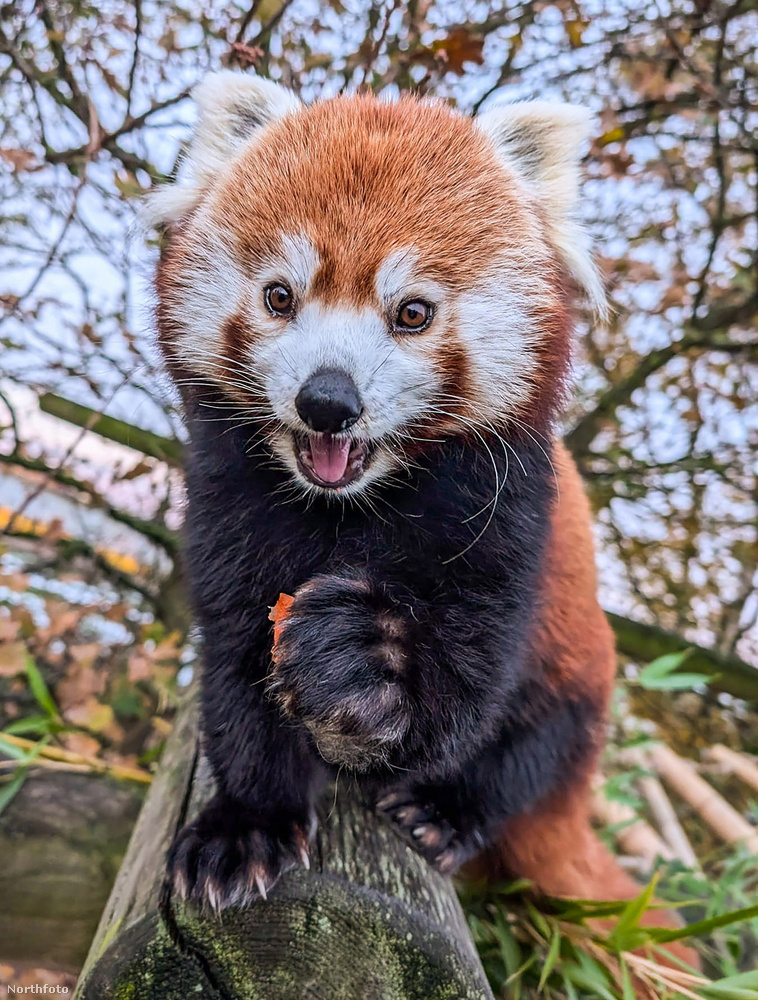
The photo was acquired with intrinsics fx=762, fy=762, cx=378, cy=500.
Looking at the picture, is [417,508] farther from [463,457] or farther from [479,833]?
[479,833]

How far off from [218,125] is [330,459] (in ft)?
2.39

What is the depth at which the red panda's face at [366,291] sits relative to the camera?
114 centimetres

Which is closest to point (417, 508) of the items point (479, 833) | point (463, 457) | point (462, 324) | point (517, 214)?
point (463, 457)

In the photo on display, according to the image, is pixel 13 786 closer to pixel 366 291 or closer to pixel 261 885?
pixel 261 885

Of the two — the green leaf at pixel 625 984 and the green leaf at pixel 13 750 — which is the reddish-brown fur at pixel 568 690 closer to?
the green leaf at pixel 625 984

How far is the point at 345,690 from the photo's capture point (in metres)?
1.06

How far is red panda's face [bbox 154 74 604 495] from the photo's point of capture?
1137mm

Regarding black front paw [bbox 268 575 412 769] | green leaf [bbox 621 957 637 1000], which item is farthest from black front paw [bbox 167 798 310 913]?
green leaf [bbox 621 957 637 1000]

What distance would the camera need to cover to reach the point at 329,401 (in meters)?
1.09

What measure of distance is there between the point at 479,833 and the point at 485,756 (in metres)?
0.16

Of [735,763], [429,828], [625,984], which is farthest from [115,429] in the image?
[735,763]

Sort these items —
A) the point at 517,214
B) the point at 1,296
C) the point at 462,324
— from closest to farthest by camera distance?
the point at 462,324 < the point at 517,214 < the point at 1,296

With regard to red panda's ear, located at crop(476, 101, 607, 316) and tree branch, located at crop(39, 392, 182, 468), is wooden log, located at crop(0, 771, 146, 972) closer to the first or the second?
tree branch, located at crop(39, 392, 182, 468)

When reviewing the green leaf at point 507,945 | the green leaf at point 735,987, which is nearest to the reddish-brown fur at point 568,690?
the green leaf at point 507,945
